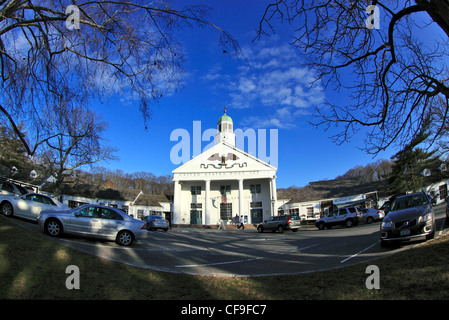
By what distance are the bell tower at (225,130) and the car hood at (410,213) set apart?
43.4m

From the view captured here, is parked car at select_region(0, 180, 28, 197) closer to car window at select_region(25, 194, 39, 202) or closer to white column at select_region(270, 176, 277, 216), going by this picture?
car window at select_region(25, 194, 39, 202)

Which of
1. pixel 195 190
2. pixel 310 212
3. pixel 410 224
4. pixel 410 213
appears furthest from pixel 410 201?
pixel 195 190

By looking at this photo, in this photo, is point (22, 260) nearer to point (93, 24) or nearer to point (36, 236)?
point (36, 236)

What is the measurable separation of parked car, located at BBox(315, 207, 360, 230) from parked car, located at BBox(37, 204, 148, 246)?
21.2 m

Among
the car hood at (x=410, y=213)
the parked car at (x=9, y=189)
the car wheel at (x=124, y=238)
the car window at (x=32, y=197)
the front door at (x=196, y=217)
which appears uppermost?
the parked car at (x=9, y=189)

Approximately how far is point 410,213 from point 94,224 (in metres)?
11.8

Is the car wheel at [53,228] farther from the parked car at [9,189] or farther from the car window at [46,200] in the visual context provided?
the parked car at [9,189]

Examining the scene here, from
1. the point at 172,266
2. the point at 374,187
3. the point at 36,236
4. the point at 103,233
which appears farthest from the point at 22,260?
the point at 374,187

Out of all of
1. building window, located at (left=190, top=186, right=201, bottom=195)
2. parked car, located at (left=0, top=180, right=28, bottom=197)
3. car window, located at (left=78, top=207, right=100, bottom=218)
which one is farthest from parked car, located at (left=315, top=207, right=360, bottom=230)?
parked car, located at (left=0, top=180, right=28, bottom=197)

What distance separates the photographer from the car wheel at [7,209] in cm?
1253

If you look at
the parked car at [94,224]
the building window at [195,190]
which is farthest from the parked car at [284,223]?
the building window at [195,190]

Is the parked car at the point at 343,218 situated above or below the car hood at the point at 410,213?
below

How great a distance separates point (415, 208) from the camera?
31.9ft
